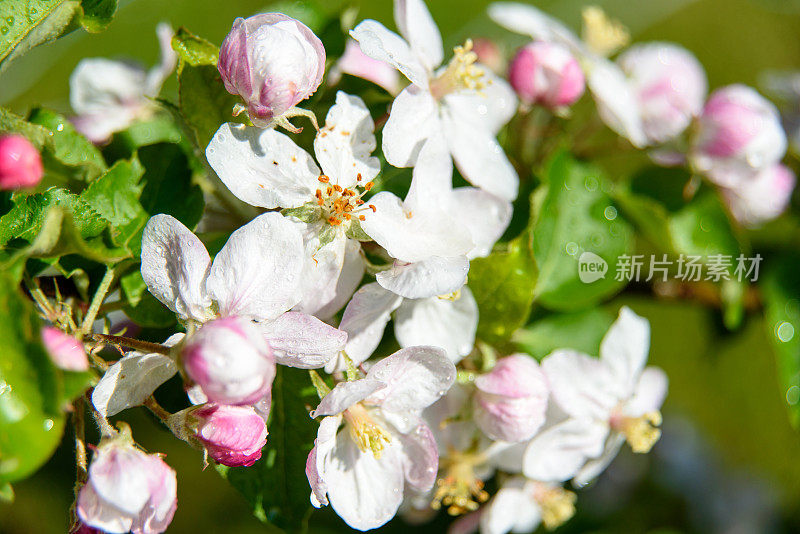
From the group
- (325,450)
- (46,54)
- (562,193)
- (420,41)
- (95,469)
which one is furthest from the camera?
(46,54)

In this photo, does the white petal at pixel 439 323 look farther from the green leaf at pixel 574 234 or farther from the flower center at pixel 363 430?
the green leaf at pixel 574 234

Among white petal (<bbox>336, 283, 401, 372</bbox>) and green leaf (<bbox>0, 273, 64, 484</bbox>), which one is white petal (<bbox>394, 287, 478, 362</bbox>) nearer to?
white petal (<bbox>336, 283, 401, 372</bbox>)

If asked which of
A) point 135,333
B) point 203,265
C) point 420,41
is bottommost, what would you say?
point 135,333

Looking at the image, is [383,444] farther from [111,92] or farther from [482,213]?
[111,92]

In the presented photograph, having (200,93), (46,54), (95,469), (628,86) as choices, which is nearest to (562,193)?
(628,86)

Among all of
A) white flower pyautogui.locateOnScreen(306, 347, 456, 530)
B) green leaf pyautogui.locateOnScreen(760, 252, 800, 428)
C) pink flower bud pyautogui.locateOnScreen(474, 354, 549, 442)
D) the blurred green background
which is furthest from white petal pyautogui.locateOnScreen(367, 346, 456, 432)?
the blurred green background

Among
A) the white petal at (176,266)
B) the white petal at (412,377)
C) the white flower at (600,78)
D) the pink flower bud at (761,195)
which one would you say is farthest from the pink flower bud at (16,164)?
the pink flower bud at (761,195)

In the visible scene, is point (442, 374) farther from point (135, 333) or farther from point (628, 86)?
point (628, 86)
